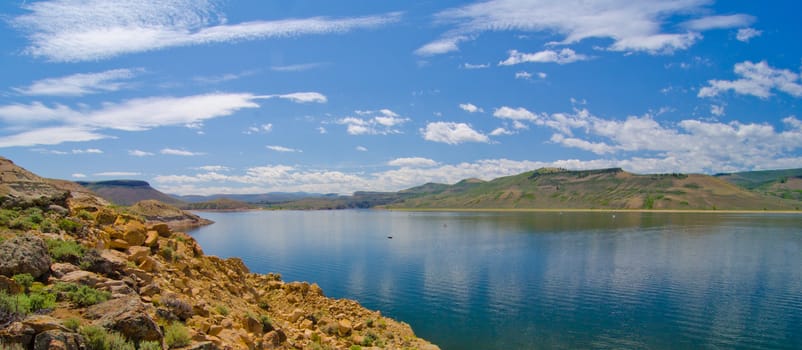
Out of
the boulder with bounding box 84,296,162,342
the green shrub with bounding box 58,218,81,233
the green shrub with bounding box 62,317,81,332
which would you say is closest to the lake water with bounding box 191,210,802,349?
the green shrub with bounding box 58,218,81,233

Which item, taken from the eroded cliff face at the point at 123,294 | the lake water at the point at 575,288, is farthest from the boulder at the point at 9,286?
the lake water at the point at 575,288

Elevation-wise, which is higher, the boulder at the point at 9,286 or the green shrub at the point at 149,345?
the boulder at the point at 9,286

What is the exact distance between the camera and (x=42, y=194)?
16.2 metres

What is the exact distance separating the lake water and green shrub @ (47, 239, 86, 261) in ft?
82.8

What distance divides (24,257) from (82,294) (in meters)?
1.79

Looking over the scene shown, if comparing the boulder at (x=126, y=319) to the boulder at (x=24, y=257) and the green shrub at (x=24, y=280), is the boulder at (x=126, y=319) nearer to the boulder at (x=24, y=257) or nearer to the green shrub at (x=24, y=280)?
the green shrub at (x=24, y=280)

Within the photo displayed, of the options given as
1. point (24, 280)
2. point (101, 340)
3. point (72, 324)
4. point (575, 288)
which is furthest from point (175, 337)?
point (575, 288)

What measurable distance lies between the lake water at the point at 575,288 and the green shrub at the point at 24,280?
87.6ft

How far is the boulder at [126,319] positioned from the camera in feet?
31.2

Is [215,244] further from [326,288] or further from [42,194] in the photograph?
[42,194]

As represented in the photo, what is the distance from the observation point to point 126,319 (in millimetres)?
9625

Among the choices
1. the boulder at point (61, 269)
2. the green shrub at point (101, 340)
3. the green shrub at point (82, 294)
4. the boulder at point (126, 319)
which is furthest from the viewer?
the boulder at point (61, 269)

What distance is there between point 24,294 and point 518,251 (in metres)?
78.3

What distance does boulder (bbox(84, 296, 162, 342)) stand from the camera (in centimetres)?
951
